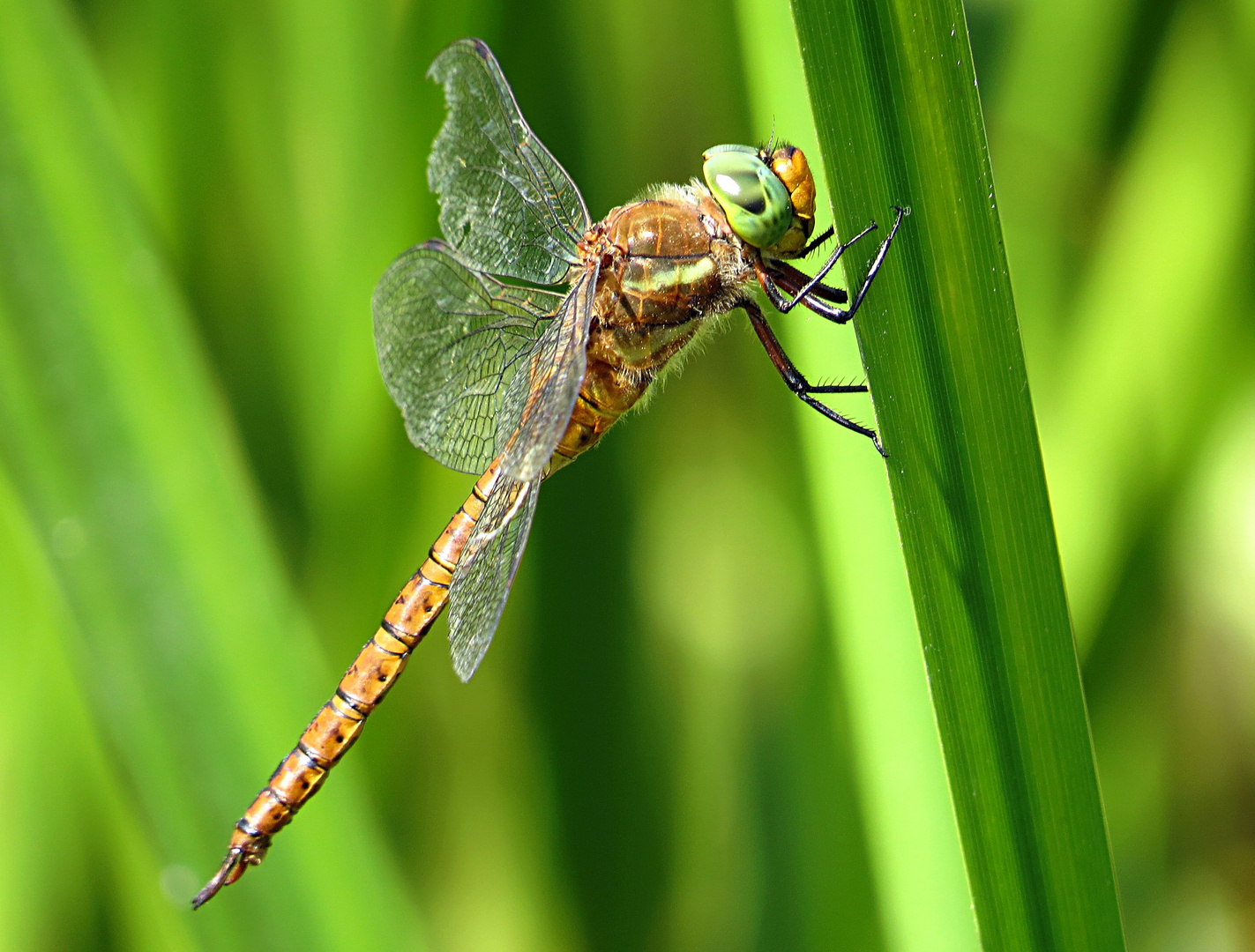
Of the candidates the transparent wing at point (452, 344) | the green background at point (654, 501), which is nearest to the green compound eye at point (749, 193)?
the green background at point (654, 501)

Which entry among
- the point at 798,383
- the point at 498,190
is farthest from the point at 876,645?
the point at 498,190

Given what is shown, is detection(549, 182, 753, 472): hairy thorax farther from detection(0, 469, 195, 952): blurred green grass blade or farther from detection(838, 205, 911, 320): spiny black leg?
detection(0, 469, 195, 952): blurred green grass blade

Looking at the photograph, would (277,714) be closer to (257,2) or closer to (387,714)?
(387,714)

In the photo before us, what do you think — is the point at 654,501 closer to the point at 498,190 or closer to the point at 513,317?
the point at 513,317

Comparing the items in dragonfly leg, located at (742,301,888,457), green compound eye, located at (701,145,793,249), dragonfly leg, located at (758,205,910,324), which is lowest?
dragonfly leg, located at (742,301,888,457)

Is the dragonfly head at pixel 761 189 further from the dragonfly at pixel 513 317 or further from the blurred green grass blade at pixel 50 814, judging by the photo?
the blurred green grass blade at pixel 50 814

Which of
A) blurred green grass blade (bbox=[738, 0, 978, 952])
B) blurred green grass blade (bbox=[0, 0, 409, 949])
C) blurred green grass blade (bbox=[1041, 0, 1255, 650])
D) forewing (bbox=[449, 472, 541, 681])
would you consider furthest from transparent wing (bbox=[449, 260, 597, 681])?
blurred green grass blade (bbox=[1041, 0, 1255, 650])
